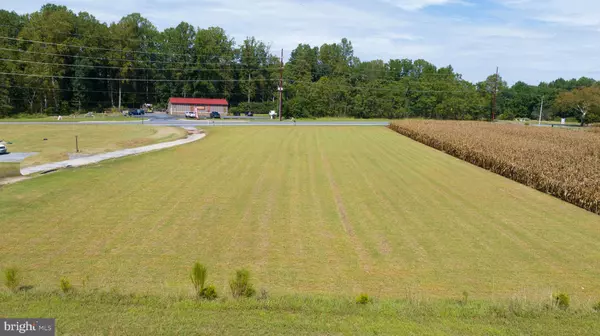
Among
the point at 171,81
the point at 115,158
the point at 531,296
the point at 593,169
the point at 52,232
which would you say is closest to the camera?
the point at 531,296

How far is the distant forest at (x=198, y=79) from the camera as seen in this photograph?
281ft

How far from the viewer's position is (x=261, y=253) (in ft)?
42.3

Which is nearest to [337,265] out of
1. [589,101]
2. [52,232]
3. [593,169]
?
[52,232]

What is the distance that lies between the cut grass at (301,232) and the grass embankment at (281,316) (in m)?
1.31

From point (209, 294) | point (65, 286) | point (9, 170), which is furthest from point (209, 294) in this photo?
point (9, 170)

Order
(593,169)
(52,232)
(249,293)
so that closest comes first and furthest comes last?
(249,293), (52,232), (593,169)

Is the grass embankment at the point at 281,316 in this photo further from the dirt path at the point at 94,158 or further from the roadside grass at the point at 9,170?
the dirt path at the point at 94,158

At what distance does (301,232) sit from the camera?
1495 centimetres

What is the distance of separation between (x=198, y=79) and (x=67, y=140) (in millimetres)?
66395

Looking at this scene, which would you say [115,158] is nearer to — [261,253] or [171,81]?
[261,253]

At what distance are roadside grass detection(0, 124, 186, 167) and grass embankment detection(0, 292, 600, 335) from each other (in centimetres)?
2196

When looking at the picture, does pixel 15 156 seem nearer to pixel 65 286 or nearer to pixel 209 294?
pixel 65 286

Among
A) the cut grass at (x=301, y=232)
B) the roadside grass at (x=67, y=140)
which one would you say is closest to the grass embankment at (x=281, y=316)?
the cut grass at (x=301, y=232)

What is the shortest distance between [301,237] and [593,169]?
1611 cm
